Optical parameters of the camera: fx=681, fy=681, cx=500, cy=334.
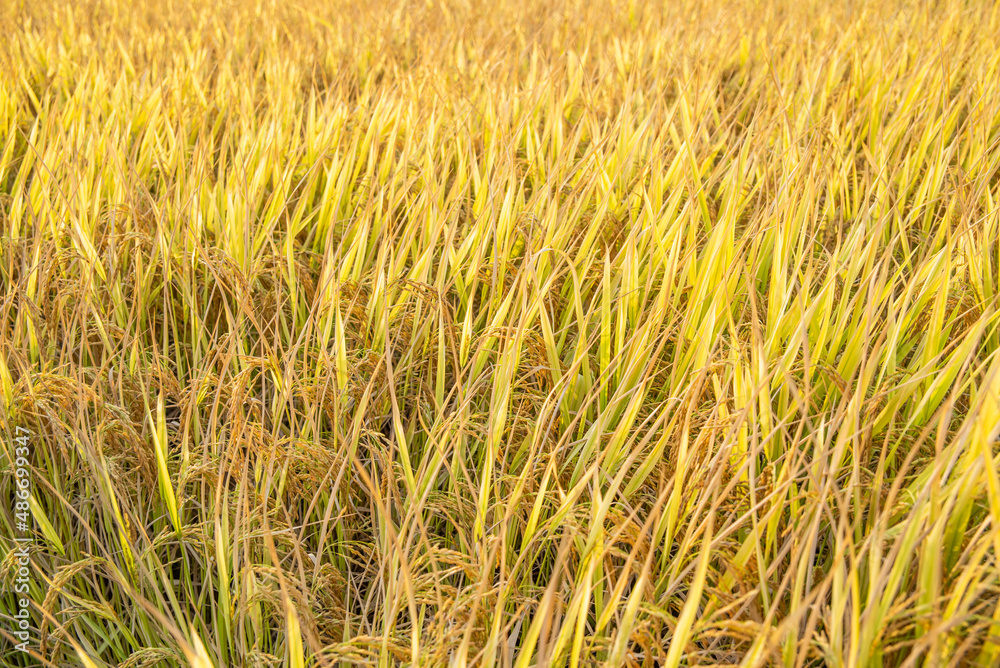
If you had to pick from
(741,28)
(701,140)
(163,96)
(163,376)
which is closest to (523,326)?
(163,376)

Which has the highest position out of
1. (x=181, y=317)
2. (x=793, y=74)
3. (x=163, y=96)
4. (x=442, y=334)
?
(x=793, y=74)

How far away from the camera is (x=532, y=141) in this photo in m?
1.61

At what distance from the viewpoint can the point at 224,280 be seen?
123cm

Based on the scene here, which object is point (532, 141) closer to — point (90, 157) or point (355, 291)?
point (355, 291)

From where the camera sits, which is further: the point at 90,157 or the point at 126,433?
the point at 90,157

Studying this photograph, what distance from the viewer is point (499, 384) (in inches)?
37.4

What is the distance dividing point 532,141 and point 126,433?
3.54 feet

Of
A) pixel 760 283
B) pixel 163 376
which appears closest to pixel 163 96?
pixel 163 376

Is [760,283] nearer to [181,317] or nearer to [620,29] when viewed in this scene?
[181,317]

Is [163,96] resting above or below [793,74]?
below

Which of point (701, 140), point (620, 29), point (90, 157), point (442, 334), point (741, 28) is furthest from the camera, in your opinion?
point (620, 29)

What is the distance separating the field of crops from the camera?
0.69 meters

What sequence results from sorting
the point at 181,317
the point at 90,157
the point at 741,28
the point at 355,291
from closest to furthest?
the point at 355,291 < the point at 181,317 < the point at 90,157 < the point at 741,28

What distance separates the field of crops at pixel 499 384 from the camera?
0.69 metres
